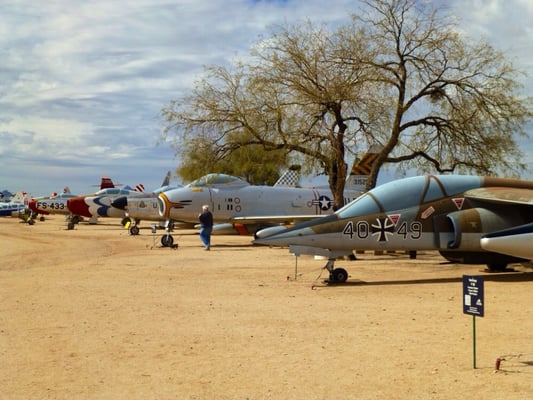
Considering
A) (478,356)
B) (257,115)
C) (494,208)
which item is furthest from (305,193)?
(478,356)

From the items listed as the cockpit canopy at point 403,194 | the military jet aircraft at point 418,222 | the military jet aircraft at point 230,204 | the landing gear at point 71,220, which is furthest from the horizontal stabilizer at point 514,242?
the landing gear at point 71,220

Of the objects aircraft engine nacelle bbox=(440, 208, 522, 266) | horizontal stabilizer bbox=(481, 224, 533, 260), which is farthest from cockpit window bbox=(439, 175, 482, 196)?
horizontal stabilizer bbox=(481, 224, 533, 260)

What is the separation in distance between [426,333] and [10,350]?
4636 millimetres

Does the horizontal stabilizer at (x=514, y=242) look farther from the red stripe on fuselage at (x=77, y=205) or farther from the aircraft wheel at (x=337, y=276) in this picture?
the red stripe on fuselage at (x=77, y=205)

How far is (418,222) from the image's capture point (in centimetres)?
1325

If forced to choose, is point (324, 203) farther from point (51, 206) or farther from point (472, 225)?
point (51, 206)

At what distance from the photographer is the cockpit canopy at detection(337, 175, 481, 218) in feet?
43.6

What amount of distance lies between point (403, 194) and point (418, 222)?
A: 664 mm

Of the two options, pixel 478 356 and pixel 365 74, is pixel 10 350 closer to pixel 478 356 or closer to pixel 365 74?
pixel 478 356

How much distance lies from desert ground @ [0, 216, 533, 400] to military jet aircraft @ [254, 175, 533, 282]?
0.71 m

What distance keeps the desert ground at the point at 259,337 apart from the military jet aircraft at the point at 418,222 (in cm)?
71

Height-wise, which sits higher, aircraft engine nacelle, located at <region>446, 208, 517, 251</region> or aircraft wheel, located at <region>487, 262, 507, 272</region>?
aircraft engine nacelle, located at <region>446, 208, 517, 251</region>

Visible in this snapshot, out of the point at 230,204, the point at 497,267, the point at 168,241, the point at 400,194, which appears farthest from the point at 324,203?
the point at 400,194

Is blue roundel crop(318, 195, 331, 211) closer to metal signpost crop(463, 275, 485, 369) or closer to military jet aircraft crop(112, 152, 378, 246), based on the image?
military jet aircraft crop(112, 152, 378, 246)
